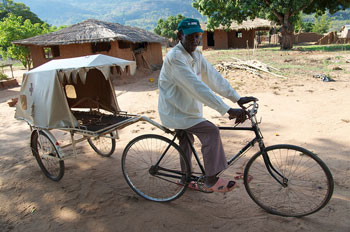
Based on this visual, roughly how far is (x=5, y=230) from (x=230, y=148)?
127 inches

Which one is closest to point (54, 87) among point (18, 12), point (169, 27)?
point (169, 27)

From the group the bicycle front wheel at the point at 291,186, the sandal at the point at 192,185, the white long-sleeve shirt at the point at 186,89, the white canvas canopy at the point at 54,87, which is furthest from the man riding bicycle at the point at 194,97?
the white canvas canopy at the point at 54,87

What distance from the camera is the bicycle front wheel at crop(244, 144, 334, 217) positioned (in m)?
2.46

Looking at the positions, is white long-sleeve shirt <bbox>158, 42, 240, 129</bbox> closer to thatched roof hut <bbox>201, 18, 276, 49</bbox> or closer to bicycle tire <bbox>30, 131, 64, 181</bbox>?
bicycle tire <bbox>30, 131, 64, 181</bbox>

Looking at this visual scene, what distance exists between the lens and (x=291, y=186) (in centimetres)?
296

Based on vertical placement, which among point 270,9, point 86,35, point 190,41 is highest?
point 270,9

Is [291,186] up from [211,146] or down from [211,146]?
down

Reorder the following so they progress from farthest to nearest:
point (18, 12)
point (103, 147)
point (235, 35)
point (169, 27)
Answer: point (169, 27)
point (18, 12)
point (235, 35)
point (103, 147)

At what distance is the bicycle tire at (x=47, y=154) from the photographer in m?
3.50

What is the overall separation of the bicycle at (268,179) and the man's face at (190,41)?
30.2 inches

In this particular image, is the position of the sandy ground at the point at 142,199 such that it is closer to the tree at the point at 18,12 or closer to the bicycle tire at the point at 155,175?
the bicycle tire at the point at 155,175

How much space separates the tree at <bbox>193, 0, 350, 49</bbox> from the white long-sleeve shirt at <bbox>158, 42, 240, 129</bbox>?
59.4 ft

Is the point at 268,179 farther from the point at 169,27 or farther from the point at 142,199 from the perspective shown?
the point at 169,27

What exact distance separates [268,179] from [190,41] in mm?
1921
